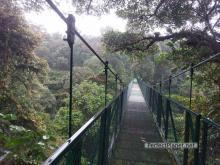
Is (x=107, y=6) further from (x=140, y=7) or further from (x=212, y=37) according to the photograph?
(x=212, y=37)

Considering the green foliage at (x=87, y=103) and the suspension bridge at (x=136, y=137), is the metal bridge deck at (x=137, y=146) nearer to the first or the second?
the suspension bridge at (x=136, y=137)

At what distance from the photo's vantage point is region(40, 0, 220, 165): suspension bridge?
155 cm

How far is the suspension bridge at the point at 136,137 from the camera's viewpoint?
1.55m

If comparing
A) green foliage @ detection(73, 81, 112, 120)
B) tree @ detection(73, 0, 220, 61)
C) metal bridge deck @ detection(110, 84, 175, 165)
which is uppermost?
tree @ detection(73, 0, 220, 61)

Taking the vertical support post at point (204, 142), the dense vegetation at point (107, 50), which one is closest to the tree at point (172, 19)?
the dense vegetation at point (107, 50)

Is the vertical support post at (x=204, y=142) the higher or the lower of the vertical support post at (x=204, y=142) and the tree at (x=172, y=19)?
the lower

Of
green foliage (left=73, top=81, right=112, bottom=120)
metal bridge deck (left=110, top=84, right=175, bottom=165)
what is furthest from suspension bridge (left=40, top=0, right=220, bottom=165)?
green foliage (left=73, top=81, right=112, bottom=120)

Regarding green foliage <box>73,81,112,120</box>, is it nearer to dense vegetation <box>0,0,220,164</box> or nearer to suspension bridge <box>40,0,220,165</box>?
dense vegetation <box>0,0,220,164</box>

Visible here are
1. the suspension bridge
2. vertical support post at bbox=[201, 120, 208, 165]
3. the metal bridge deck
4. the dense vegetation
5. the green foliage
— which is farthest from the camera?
the green foliage

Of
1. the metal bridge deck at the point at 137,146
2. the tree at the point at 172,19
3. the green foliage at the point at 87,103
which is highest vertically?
the tree at the point at 172,19

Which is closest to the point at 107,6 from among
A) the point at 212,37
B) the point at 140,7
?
the point at 140,7

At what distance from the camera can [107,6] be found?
793 cm

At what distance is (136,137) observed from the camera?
561 cm

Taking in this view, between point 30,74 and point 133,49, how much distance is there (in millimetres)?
2906
